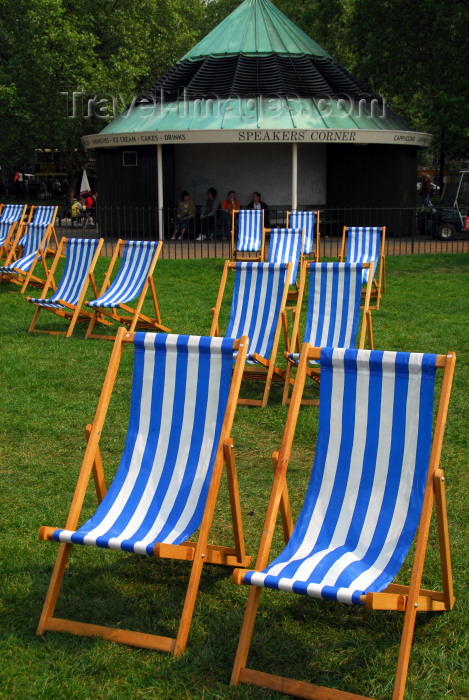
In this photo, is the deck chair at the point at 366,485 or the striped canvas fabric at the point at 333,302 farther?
the striped canvas fabric at the point at 333,302

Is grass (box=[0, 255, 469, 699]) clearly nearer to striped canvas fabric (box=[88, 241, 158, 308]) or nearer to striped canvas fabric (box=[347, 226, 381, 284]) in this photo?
striped canvas fabric (box=[88, 241, 158, 308])

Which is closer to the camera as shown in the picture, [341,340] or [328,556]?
[328,556]

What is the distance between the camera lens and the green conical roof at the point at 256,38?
23062 mm

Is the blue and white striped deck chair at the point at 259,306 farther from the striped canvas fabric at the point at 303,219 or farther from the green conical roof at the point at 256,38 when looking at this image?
the green conical roof at the point at 256,38

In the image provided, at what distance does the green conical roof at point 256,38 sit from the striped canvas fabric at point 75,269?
14533mm

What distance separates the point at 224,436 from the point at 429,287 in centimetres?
1028

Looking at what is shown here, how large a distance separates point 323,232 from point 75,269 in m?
13.1

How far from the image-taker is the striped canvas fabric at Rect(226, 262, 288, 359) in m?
7.35

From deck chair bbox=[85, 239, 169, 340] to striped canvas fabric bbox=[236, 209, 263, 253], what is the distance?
5568 millimetres

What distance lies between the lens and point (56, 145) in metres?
35.1

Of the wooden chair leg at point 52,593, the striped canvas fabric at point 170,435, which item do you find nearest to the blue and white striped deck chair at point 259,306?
the striped canvas fabric at point 170,435

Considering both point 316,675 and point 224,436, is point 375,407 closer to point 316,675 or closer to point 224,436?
point 224,436

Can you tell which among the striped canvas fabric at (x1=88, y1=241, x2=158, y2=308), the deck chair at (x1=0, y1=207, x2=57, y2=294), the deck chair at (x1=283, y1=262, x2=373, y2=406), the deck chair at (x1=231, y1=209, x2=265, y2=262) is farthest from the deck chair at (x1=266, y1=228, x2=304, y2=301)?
the deck chair at (x1=283, y1=262, x2=373, y2=406)

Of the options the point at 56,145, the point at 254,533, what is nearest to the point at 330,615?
the point at 254,533
